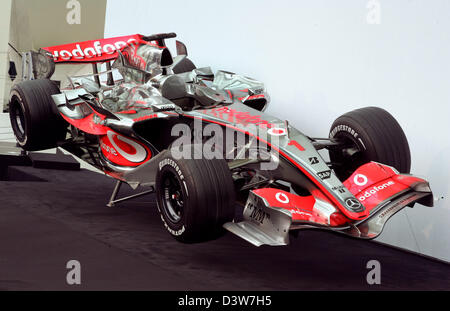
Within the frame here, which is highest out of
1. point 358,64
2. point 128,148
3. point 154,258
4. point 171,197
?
point 358,64

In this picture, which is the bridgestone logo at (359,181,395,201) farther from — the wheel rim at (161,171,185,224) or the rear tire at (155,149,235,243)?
the wheel rim at (161,171,185,224)

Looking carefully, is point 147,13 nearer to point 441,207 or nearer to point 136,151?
point 136,151

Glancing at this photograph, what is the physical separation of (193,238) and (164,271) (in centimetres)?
23

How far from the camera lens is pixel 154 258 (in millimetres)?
3375

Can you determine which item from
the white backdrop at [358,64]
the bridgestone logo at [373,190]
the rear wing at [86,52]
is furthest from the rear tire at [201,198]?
the rear wing at [86,52]

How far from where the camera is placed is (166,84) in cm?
452

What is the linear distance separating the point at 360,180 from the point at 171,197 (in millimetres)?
1142

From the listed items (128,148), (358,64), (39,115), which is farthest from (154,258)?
(358,64)

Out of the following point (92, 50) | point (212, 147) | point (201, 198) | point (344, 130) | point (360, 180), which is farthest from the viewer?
point (92, 50)

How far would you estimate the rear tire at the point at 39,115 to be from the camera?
475 cm

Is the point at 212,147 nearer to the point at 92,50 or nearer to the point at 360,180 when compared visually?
the point at 360,180

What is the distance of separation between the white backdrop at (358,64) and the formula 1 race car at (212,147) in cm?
53

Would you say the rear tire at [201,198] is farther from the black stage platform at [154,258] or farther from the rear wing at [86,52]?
the rear wing at [86,52]

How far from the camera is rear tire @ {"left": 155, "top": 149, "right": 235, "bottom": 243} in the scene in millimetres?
3059
